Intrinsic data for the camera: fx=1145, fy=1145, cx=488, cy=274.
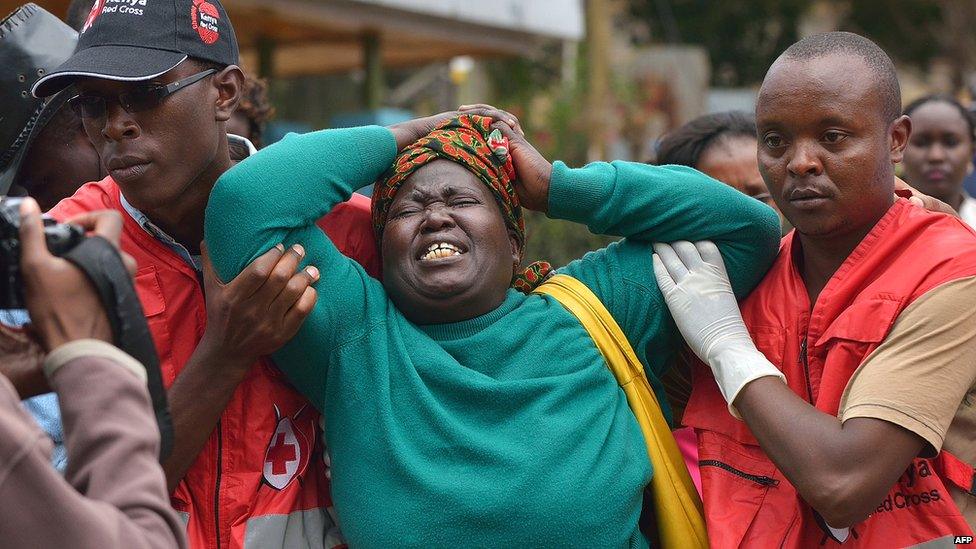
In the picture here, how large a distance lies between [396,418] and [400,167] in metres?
0.67

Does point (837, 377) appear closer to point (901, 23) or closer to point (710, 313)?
point (710, 313)

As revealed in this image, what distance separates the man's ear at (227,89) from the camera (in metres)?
2.96

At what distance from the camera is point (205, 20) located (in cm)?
293

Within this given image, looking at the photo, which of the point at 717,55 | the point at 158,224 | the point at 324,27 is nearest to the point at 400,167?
the point at 158,224

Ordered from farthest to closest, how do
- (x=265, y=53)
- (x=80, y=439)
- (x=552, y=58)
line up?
(x=552, y=58) < (x=265, y=53) < (x=80, y=439)

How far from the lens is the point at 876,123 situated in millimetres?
2756

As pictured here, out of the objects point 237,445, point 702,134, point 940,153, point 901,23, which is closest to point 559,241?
point 940,153

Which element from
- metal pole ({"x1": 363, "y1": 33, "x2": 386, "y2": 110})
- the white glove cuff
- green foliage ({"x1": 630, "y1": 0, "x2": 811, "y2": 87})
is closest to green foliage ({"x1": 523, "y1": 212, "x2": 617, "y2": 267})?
metal pole ({"x1": 363, "y1": 33, "x2": 386, "y2": 110})

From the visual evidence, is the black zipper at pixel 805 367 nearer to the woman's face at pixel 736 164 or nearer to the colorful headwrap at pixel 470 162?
the colorful headwrap at pixel 470 162

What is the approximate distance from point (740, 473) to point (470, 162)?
1.03 metres

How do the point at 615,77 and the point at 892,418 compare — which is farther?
the point at 615,77

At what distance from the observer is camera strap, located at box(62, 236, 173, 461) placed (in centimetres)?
192

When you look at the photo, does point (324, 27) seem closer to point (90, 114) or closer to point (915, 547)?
point (90, 114)

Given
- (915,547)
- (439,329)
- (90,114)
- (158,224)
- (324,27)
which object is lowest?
(324,27)
